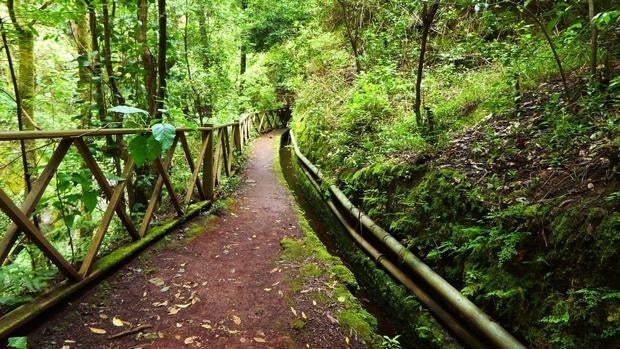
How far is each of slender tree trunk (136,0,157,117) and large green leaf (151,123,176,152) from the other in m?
3.22

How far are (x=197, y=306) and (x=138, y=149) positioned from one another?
168 centimetres

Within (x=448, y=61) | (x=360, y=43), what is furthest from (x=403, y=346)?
(x=360, y=43)

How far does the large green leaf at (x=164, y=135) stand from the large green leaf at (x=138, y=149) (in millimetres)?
326

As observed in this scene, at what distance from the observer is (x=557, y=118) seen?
4570 millimetres

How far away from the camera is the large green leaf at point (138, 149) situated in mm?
3265

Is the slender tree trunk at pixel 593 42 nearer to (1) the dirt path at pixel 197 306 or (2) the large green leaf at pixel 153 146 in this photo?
(1) the dirt path at pixel 197 306

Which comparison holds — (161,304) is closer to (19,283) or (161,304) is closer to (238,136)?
(19,283)

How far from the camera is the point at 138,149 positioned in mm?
3311

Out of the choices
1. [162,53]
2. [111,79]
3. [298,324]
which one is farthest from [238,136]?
[298,324]

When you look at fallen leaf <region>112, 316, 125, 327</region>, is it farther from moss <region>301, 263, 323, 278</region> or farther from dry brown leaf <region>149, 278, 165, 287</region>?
moss <region>301, 263, 323, 278</region>

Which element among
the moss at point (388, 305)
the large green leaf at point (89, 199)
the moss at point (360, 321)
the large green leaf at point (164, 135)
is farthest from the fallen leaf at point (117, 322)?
the moss at point (360, 321)

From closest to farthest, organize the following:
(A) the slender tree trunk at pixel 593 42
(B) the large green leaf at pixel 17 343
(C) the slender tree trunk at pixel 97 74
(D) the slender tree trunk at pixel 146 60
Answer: (B) the large green leaf at pixel 17 343, (A) the slender tree trunk at pixel 593 42, (C) the slender tree trunk at pixel 97 74, (D) the slender tree trunk at pixel 146 60

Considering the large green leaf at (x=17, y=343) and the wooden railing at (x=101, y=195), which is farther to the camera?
the wooden railing at (x=101, y=195)

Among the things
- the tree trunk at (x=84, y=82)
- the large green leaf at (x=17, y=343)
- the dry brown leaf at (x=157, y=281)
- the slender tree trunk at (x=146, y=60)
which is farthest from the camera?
the slender tree trunk at (x=146, y=60)
